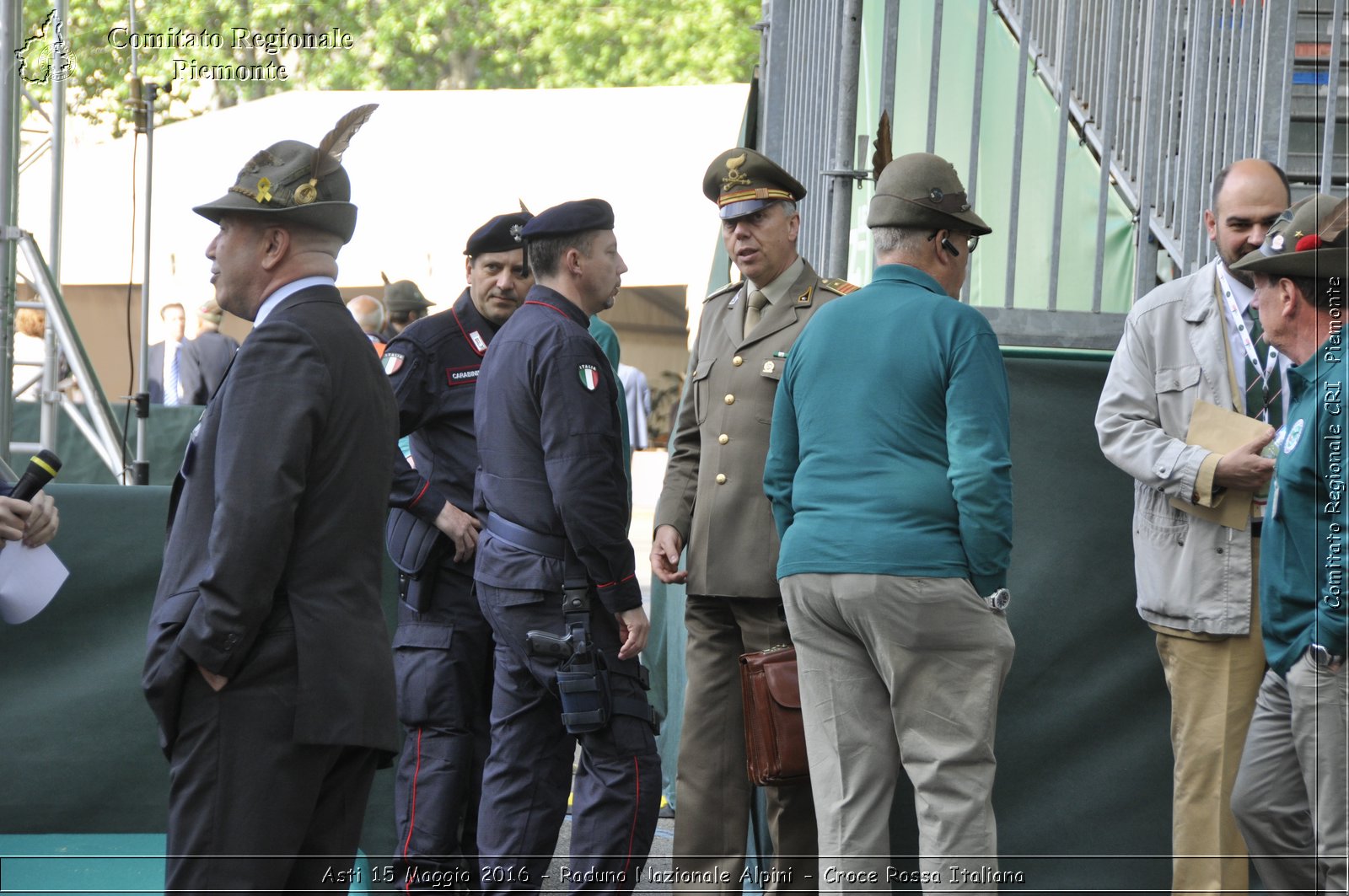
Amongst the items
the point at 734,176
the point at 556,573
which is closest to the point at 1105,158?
the point at 734,176

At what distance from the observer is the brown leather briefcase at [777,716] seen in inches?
160

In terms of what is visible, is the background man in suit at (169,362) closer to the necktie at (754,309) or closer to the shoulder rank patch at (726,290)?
the shoulder rank patch at (726,290)

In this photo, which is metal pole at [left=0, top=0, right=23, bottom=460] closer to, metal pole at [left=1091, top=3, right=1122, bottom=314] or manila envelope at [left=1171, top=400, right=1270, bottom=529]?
metal pole at [left=1091, top=3, right=1122, bottom=314]

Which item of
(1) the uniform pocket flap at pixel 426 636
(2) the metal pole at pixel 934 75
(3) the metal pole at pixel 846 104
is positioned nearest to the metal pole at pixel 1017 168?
(2) the metal pole at pixel 934 75

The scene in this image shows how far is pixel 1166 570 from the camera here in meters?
4.18

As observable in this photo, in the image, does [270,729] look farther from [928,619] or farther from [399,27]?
[399,27]

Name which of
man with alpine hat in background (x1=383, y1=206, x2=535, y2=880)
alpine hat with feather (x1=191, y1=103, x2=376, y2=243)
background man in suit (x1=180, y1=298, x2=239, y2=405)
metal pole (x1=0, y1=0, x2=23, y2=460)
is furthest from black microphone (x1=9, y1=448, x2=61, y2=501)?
background man in suit (x1=180, y1=298, x2=239, y2=405)

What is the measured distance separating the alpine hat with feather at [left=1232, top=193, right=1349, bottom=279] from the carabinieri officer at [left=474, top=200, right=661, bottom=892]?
1.74 meters

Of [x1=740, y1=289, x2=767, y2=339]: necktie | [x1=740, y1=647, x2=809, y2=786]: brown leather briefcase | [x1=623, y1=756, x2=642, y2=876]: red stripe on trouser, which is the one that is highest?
[x1=740, y1=289, x2=767, y2=339]: necktie

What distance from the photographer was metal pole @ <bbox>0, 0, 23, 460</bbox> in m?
5.82

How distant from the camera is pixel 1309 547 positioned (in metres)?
3.28

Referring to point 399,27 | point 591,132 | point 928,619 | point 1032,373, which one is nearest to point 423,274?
point 591,132

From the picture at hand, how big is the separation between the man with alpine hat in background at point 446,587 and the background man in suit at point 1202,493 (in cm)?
202

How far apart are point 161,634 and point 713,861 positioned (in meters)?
2.13
